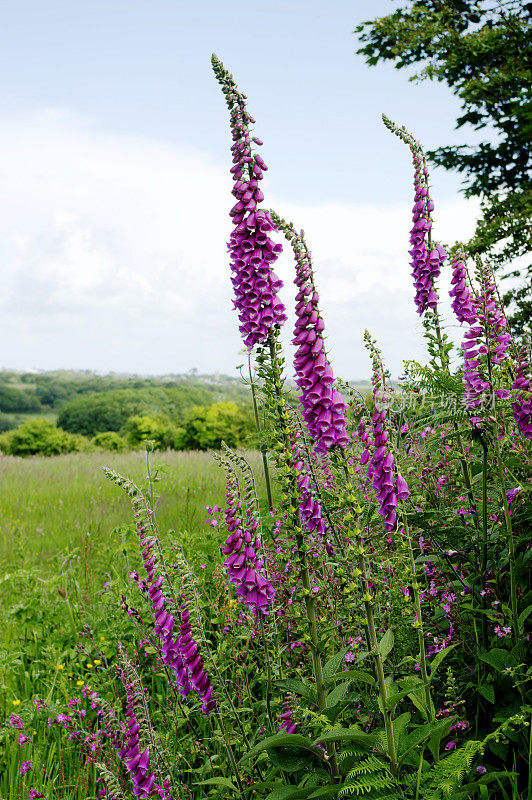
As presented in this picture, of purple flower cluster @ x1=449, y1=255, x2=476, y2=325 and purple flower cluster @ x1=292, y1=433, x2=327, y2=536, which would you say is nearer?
purple flower cluster @ x1=292, y1=433, x2=327, y2=536

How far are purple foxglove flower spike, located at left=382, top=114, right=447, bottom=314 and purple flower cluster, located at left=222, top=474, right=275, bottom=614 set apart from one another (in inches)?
84.6

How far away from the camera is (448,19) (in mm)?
12289

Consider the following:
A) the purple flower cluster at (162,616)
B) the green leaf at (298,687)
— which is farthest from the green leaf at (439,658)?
the purple flower cluster at (162,616)

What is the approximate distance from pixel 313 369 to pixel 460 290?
1737mm

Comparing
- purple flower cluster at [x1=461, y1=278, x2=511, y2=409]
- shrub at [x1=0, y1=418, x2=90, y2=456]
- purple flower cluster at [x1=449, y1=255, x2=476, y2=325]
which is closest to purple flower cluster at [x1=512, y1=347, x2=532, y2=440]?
purple flower cluster at [x1=461, y1=278, x2=511, y2=409]

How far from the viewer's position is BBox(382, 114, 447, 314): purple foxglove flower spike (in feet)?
12.4

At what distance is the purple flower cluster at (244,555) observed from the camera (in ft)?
7.54

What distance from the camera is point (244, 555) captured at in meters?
2.32

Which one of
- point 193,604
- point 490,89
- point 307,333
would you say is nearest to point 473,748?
point 193,604

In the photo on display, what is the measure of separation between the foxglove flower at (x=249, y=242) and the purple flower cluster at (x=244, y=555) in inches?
27.4

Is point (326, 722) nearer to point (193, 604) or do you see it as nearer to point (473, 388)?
point (193, 604)

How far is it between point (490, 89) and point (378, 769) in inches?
481

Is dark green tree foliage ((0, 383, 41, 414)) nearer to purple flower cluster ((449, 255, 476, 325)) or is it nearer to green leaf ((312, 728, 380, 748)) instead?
purple flower cluster ((449, 255, 476, 325))

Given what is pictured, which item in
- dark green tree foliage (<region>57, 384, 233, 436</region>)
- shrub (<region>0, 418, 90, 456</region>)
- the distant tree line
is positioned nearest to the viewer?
the distant tree line
